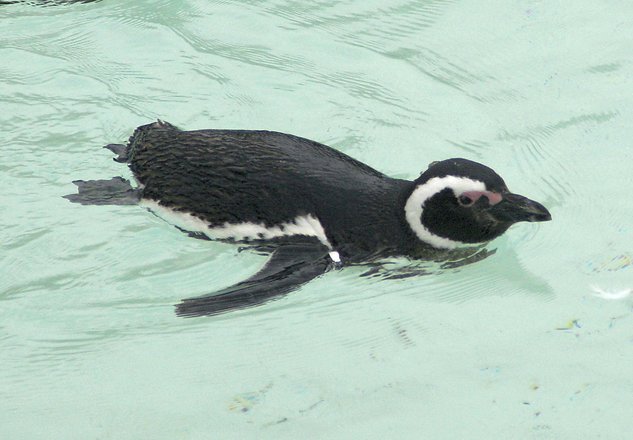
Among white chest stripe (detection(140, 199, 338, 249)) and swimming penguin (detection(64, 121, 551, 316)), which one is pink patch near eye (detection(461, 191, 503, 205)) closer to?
swimming penguin (detection(64, 121, 551, 316))

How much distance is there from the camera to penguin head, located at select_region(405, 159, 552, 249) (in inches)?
171

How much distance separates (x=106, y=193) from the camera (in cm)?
488

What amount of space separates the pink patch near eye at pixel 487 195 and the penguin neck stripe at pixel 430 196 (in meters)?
0.01

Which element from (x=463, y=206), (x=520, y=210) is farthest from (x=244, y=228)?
(x=520, y=210)

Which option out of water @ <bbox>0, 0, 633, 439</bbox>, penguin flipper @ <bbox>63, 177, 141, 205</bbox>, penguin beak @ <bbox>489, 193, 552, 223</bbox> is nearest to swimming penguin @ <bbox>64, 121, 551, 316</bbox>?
penguin beak @ <bbox>489, 193, 552, 223</bbox>

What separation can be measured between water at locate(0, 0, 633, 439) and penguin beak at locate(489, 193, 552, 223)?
354 mm

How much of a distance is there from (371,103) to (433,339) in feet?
6.91

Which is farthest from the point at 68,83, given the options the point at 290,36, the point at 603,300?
the point at 603,300

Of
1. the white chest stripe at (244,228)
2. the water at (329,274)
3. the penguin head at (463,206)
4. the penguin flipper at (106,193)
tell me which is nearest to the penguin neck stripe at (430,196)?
the penguin head at (463,206)

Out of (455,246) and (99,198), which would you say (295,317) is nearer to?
(455,246)

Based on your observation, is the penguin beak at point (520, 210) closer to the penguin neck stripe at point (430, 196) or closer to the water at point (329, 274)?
the penguin neck stripe at point (430, 196)

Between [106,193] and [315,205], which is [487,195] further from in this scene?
[106,193]

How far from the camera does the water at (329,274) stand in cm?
379

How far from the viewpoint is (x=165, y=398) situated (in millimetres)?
3771
